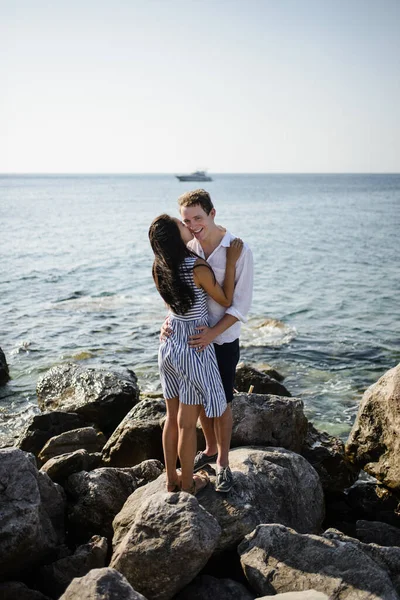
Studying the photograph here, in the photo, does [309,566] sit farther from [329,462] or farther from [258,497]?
[329,462]

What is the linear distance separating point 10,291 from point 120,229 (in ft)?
88.7

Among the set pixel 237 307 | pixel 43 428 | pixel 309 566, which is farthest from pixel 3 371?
pixel 309 566

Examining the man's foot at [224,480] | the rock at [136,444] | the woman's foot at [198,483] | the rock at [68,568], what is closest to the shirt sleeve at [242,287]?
the man's foot at [224,480]

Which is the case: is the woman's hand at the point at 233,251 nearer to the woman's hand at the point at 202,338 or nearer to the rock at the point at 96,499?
the woman's hand at the point at 202,338

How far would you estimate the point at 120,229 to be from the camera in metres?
49.4

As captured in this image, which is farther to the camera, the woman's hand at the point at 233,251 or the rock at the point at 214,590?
the woman's hand at the point at 233,251

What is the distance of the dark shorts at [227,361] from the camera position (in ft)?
17.9

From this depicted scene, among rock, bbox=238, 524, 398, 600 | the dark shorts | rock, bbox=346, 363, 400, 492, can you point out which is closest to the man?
the dark shorts

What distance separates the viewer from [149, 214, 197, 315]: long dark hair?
4945 millimetres

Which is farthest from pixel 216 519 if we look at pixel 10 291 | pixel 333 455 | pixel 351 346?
pixel 10 291

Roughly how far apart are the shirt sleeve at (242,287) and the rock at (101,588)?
2272mm

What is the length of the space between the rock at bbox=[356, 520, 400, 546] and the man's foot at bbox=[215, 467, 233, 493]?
63.2 inches

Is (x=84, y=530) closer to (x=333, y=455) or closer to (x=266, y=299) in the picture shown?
(x=333, y=455)

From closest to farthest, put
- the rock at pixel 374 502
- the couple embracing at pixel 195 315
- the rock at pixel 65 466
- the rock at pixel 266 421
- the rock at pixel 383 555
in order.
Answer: the rock at pixel 383 555 < the couple embracing at pixel 195 315 < the rock at pixel 65 466 < the rock at pixel 266 421 < the rock at pixel 374 502
